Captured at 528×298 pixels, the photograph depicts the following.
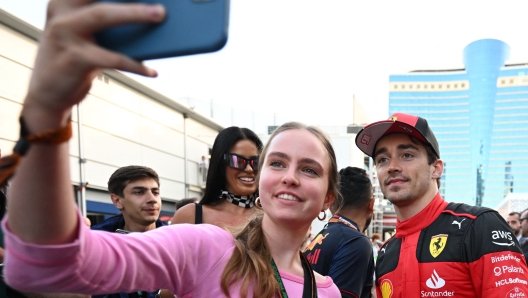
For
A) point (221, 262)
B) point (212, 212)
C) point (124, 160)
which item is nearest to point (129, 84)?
point (124, 160)

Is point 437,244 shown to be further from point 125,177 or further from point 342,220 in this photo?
point 125,177

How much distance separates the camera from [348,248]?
2971mm

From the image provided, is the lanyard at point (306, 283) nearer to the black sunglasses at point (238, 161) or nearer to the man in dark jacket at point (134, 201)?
the black sunglasses at point (238, 161)

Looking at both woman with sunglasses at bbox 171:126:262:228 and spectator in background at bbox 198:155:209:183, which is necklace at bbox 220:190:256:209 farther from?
spectator in background at bbox 198:155:209:183

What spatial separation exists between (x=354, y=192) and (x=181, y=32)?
3.09m

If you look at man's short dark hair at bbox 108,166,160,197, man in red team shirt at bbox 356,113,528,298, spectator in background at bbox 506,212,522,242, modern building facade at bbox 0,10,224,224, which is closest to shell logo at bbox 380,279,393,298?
man in red team shirt at bbox 356,113,528,298

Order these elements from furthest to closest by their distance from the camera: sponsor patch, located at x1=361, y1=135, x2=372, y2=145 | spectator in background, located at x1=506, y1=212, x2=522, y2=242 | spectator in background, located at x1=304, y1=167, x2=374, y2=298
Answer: spectator in background, located at x1=506, y1=212, x2=522, y2=242, spectator in background, located at x1=304, y1=167, x2=374, y2=298, sponsor patch, located at x1=361, y1=135, x2=372, y2=145

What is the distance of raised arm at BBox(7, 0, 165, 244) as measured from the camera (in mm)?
698

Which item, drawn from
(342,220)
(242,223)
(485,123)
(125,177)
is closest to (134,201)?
(125,177)

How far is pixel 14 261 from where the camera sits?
2.78 feet

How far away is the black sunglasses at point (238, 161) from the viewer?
318cm

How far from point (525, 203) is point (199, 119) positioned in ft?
45.1

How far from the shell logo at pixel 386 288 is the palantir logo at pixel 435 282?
249 mm

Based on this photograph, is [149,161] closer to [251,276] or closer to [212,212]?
[212,212]
